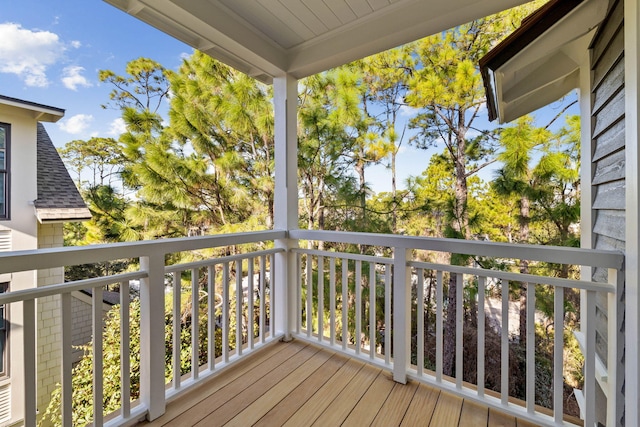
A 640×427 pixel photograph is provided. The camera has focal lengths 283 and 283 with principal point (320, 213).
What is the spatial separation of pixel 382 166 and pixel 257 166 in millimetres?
2436

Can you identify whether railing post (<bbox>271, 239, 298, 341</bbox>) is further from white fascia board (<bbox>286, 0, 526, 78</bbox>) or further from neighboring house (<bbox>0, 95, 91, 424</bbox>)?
neighboring house (<bbox>0, 95, 91, 424</bbox>)

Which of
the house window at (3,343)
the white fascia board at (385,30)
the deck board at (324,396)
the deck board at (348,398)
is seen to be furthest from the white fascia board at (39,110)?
the deck board at (348,398)

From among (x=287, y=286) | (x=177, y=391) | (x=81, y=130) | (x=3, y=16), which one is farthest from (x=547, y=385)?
(x=81, y=130)

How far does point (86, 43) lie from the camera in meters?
5.62

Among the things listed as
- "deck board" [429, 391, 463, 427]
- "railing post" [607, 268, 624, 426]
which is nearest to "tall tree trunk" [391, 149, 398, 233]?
"deck board" [429, 391, 463, 427]

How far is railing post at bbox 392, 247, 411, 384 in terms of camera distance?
1865mm

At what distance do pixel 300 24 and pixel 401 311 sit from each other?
7.09ft

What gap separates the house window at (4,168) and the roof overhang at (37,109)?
18 centimetres

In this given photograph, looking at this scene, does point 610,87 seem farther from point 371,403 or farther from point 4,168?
point 4,168

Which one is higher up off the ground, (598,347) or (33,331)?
(33,331)

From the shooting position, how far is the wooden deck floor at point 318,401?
5.09ft

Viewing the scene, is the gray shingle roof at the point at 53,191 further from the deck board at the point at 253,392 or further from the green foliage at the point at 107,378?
the deck board at the point at 253,392

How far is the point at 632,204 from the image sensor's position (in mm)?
1031

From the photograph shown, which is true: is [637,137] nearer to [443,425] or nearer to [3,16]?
[443,425]
